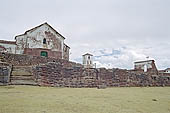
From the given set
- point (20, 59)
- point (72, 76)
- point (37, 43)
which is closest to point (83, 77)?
point (72, 76)

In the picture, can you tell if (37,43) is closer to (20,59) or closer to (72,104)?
(20,59)

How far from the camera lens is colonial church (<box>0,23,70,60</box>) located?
81.4ft

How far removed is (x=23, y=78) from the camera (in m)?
10.0

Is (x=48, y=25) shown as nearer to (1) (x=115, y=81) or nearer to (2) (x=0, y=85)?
(1) (x=115, y=81)

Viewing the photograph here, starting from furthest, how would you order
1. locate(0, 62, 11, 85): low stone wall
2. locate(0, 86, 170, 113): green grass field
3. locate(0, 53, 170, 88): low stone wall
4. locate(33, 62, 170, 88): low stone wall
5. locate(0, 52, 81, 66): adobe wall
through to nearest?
locate(0, 52, 81, 66): adobe wall
locate(33, 62, 170, 88): low stone wall
locate(0, 53, 170, 88): low stone wall
locate(0, 62, 11, 85): low stone wall
locate(0, 86, 170, 113): green grass field

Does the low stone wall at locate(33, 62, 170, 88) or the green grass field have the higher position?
the low stone wall at locate(33, 62, 170, 88)

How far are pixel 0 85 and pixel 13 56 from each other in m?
9.90

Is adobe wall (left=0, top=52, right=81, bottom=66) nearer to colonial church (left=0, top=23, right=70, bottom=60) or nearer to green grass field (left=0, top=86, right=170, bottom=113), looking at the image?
colonial church (left=0, top=23, right=70, bottom=60)

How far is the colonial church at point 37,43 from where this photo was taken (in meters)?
24.8

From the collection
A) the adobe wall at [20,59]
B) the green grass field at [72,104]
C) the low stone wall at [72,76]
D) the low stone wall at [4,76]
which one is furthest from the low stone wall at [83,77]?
the adobe wall at [20,59]

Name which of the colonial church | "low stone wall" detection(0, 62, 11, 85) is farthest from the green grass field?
the colonial church

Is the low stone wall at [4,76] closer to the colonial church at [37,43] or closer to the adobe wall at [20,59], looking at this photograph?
the adobe wall at [20,59]

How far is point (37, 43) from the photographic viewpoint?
25094mm

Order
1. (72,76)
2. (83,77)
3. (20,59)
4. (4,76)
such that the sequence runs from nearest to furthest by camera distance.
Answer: (4,76) → (72,76) → (83,77) → (20,59)
